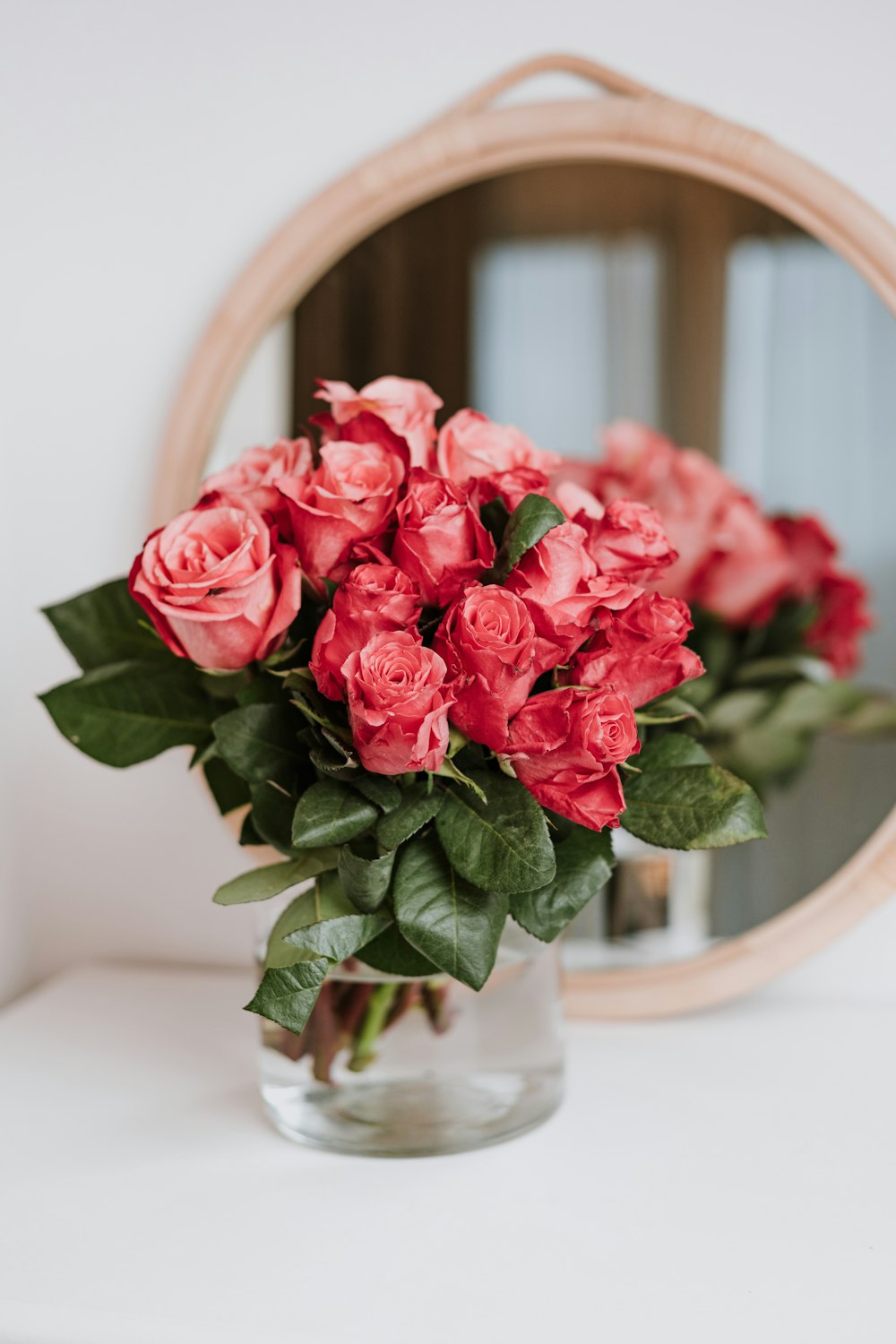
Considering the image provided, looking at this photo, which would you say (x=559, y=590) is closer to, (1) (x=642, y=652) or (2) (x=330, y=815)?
(1) (x=642, y=652)

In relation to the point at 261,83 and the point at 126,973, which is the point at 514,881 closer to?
the point at 126,973

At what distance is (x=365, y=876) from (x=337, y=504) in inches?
8.4

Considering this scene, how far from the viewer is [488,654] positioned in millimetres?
635

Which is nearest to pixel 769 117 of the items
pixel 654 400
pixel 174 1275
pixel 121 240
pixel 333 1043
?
pixel 654 400

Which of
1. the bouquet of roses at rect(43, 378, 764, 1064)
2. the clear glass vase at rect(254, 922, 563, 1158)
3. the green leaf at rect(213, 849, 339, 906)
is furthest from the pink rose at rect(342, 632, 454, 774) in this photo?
the clear glass vase at rect(254, 922, 563, 1158)

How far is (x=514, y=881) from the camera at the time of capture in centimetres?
65

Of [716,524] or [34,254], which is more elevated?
[34,254]

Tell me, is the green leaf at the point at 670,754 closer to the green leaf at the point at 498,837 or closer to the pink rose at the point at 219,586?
the green leaf at the point at 498,837

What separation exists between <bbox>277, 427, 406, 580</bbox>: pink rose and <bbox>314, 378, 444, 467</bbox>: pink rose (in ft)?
0.12

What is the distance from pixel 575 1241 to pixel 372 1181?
137 millimetres

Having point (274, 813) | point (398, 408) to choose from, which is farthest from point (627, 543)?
point (274, 813)

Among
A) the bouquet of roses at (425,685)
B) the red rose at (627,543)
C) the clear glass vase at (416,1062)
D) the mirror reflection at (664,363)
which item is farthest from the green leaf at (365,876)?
the mirror reflection at (664,363)

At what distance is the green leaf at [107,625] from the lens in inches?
31.3

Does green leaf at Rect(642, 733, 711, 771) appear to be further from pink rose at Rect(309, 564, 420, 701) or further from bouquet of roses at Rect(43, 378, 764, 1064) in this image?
pink rose at Rect(309, 564, 420, 701)
